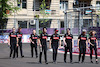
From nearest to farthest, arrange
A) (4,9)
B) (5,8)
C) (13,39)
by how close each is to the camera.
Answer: (13,39) → (4,9) → (5,8)

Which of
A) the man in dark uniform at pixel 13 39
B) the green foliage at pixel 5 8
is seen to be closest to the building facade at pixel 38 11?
the green foliage at pixel 5 8

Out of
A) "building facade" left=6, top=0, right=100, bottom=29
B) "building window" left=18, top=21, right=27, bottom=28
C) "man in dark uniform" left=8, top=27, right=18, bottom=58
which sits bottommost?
"man in dark uniform" left=8, top=27, right=18, bottom=58

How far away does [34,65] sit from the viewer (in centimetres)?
1225

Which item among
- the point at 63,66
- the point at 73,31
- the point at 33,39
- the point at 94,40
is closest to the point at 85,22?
the point at 73,31

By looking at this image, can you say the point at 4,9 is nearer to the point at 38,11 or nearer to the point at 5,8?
the point at 5,8

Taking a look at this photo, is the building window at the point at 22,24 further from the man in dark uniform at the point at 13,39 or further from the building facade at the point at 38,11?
the man in dark uniform at the point at 13,39

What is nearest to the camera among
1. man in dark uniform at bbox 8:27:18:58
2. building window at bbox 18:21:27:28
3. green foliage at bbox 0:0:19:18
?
man in dark uniform at bbox 8:27:18:58

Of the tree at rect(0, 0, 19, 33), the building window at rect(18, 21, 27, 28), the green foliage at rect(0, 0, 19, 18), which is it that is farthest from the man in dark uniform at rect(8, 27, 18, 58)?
the building window at rect(18, 21, 27, 28)

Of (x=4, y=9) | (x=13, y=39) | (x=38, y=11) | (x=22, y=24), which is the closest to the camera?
(x=13, y=39)

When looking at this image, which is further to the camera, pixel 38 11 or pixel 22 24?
pixel 38 11

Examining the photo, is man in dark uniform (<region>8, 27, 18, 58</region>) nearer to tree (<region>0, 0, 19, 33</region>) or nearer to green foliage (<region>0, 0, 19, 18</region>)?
tree (<region>0, 0, 19, 33</region>)

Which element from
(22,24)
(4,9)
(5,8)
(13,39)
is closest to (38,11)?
(22,24)

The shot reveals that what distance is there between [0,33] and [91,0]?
623 inches

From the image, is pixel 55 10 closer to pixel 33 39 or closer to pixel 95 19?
pixel 95 19
